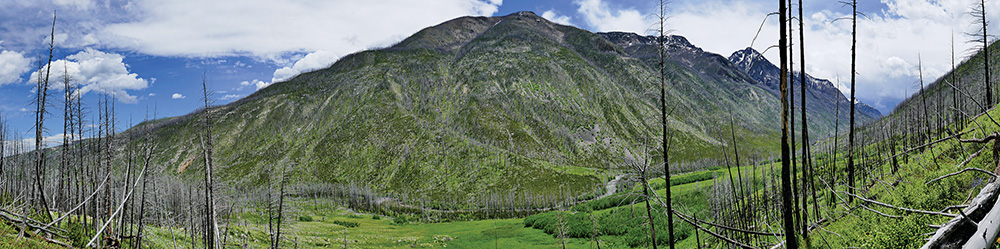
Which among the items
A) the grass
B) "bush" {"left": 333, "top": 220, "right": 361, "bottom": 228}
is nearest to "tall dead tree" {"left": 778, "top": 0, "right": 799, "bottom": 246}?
the grass

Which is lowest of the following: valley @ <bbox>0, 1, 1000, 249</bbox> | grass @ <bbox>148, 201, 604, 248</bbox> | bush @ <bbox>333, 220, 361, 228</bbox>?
bush @ <bbox>333, 220, 361, 228</bbox>

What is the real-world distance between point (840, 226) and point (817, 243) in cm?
103

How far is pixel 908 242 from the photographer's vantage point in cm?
1013

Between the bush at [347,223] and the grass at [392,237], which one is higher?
the grass at [392,237]

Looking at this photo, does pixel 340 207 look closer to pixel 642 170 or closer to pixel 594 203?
pixel 594 203

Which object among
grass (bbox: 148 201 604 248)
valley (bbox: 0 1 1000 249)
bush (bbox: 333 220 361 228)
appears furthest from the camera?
bush (bbox: 333 220 361 228)

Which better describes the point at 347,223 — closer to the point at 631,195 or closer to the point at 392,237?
the point at 392,237

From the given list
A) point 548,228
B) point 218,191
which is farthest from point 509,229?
point 218,191

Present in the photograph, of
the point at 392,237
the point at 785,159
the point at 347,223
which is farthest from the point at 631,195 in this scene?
the point at 347,223

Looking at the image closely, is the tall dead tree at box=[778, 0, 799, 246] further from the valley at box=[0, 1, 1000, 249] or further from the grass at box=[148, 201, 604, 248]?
the grass at box=[148, 201, 604, 248]

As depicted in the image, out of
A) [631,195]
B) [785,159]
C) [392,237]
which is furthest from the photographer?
[392,237]

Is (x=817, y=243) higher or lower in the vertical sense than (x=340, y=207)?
higher

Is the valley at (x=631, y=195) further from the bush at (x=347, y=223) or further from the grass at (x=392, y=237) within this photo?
the bush at (x=347, y=223)

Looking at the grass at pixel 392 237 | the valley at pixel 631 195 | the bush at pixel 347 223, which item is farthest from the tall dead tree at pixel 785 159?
the bush at pixel 347 223
